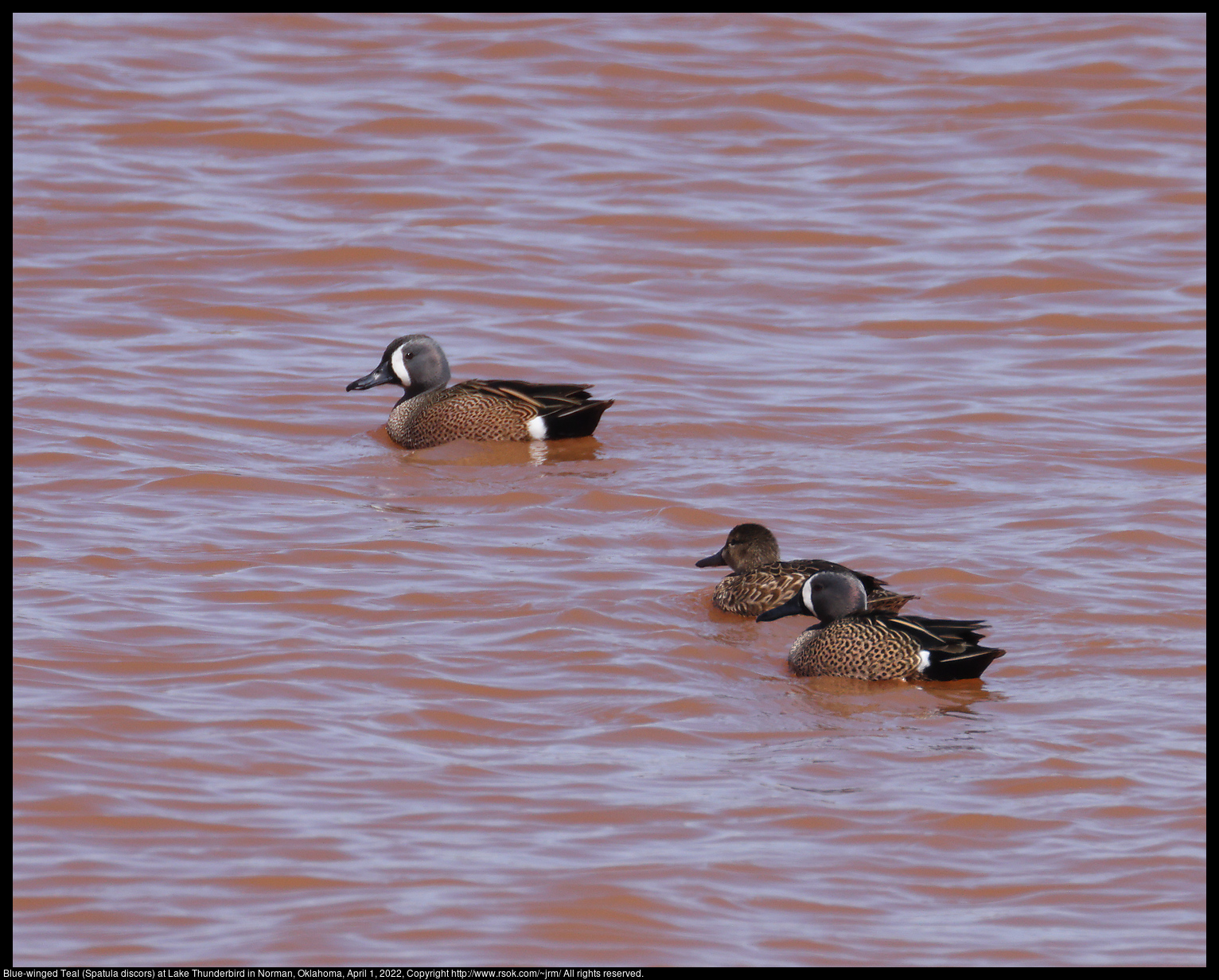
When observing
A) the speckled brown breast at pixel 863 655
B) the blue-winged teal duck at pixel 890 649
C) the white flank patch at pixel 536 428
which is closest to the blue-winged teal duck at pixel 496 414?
the white flank patch at pixel 536 428

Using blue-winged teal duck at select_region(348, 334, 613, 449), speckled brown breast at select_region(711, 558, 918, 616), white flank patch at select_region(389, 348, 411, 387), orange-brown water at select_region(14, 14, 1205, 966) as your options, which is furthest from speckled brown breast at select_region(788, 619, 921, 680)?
white flank patch at select_region(389, 348, 411, 387)

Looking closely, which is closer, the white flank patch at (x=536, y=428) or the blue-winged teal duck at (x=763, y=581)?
the blue-winged teal duck at (x=763, y=581)

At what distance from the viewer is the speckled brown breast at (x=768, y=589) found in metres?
8.36

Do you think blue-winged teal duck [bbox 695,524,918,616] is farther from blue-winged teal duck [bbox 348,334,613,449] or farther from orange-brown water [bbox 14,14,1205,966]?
blue-winged teal duck [bbox 348,334,613,449]

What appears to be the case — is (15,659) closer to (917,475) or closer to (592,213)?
(917,475)

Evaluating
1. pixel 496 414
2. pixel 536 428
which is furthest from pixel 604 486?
pixel 496 414

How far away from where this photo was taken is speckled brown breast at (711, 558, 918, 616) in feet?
27.4

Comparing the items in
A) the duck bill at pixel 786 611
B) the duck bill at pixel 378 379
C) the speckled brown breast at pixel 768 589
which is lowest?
the duck bill at pixel 786 611

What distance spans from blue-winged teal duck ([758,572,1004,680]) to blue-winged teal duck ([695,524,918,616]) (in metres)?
0.34

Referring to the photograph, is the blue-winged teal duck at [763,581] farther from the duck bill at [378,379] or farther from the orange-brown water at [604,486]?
the duck bill at [378,379]

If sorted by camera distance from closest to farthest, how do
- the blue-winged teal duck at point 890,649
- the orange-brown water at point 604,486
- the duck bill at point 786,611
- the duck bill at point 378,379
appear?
the orange-brown water at point 604,486 → the blue-winged teal duck at point 890,649 → the duck bill at point 786,611 → the duck bill at point 378,379

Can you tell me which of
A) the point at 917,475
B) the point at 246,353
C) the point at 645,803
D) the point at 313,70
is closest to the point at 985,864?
the point at 645,803

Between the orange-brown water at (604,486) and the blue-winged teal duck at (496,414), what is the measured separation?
15cm

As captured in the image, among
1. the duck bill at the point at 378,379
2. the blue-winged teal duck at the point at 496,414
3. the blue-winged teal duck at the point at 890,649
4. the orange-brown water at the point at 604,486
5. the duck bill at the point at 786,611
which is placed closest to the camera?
the orange-brown water at the point at 604,486
